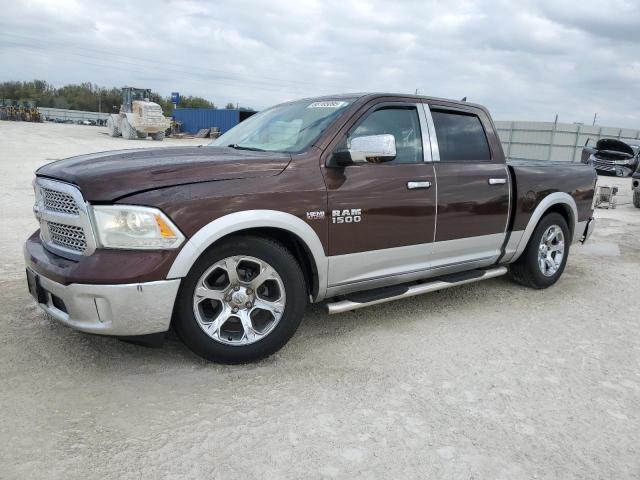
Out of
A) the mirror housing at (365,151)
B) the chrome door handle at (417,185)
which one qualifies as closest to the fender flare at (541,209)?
the chrome door handle at (417,185)

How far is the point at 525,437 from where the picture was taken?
9.07ft

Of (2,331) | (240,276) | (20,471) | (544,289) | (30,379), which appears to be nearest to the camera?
(20,471)

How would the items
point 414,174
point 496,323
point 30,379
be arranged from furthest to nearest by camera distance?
point 496,323 → point 414,174 → point 30,379

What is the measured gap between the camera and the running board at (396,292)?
3.75 meters

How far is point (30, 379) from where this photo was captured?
3.14 m

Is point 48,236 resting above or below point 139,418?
above

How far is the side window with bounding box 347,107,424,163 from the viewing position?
4.01 meters

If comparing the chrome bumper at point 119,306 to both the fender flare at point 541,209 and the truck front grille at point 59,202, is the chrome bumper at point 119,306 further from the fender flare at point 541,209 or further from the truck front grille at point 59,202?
the fender flare at point 541,209

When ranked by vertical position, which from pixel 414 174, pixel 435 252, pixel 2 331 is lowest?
pixel 2 331

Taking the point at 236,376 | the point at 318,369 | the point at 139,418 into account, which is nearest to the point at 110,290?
the point at 139,418

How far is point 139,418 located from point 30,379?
85cm

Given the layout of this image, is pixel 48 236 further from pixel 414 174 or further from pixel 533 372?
pixel 533 372

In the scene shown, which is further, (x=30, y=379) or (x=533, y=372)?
(x=533, y=372)

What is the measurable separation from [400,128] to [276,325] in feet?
6.16
